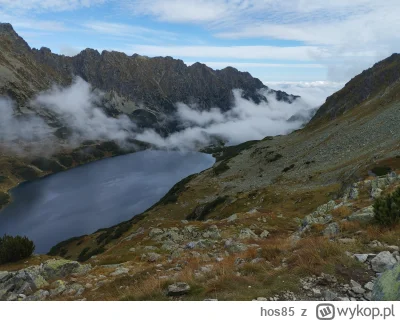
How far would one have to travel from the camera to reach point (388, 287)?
646 cm

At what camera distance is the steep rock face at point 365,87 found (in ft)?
495

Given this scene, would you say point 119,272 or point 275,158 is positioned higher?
point 119,272

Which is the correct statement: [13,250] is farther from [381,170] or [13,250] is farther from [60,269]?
[381,170]

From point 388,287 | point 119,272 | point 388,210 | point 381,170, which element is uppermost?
point 388,210

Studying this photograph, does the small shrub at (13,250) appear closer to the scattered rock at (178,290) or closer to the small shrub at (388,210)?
the scattered rock at (178,290)

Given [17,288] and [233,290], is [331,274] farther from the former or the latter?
[17,288]

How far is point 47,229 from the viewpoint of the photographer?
441ft

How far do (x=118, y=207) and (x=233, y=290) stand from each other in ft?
519

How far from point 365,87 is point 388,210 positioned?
178m

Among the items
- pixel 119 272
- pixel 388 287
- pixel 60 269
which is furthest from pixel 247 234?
pixel 388 287

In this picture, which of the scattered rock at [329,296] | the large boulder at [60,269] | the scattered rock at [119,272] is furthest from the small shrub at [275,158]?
the scattered rock at [329,296]

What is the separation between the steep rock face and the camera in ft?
495

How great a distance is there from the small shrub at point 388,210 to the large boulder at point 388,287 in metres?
5.77

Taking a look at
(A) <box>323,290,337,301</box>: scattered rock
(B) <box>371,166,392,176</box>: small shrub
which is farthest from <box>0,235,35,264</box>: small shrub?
(B) <box>371,166,392,176</box>: small shrub
